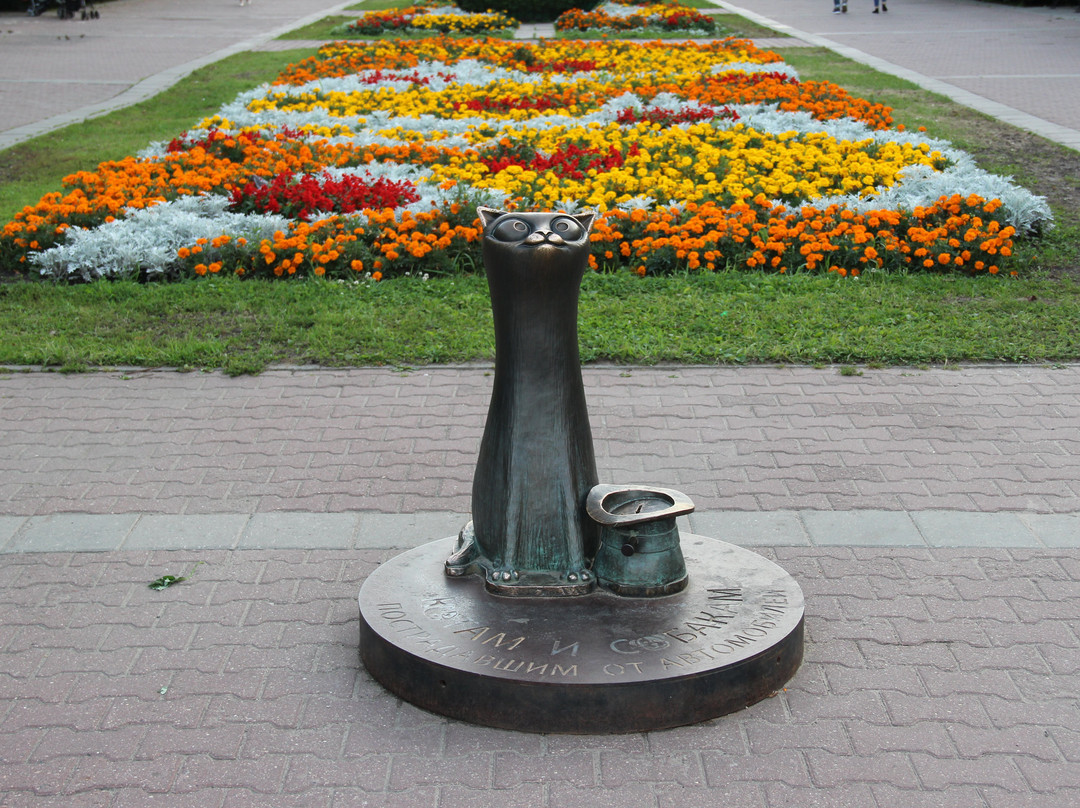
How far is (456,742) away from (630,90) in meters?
10.9

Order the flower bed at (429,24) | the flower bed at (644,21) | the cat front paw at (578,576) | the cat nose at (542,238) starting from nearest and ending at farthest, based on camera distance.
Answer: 1. the cat nose at (542,238)
2. the cat front paw at (578,576)
3. the flower bed at (644,21)
4. the flower bed at (429,24)

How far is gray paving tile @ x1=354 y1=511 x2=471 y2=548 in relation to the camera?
13.7ft

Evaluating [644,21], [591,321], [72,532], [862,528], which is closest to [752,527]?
[862,528]

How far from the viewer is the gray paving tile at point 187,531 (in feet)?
13.7

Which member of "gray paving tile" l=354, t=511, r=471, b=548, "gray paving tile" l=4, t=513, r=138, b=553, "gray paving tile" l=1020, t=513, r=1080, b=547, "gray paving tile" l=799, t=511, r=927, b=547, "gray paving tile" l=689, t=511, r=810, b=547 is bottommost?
"gray paving tile" l=1020, t=513, r=1080, b=547

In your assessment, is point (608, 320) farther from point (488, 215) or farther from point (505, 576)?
point (505, 576)

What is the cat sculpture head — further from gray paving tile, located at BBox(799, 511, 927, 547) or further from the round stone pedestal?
gray paving tile, located at BBox(799, 511, 927, 547)

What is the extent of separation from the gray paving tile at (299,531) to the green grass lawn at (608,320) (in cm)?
178

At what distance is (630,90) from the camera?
1280 centimetres

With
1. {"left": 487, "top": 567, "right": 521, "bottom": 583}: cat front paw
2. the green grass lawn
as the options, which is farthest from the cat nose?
the green grass lawn

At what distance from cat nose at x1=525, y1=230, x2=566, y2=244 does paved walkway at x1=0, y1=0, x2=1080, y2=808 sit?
1406 mm

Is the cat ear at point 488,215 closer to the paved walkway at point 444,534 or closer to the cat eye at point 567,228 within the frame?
the cat eye at point 567,228

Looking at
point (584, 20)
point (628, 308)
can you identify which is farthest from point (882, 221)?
point (584, 20)

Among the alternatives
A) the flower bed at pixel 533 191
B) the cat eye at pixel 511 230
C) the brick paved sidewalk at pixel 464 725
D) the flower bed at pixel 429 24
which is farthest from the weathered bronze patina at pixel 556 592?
the flower bed at pixel 429 24
